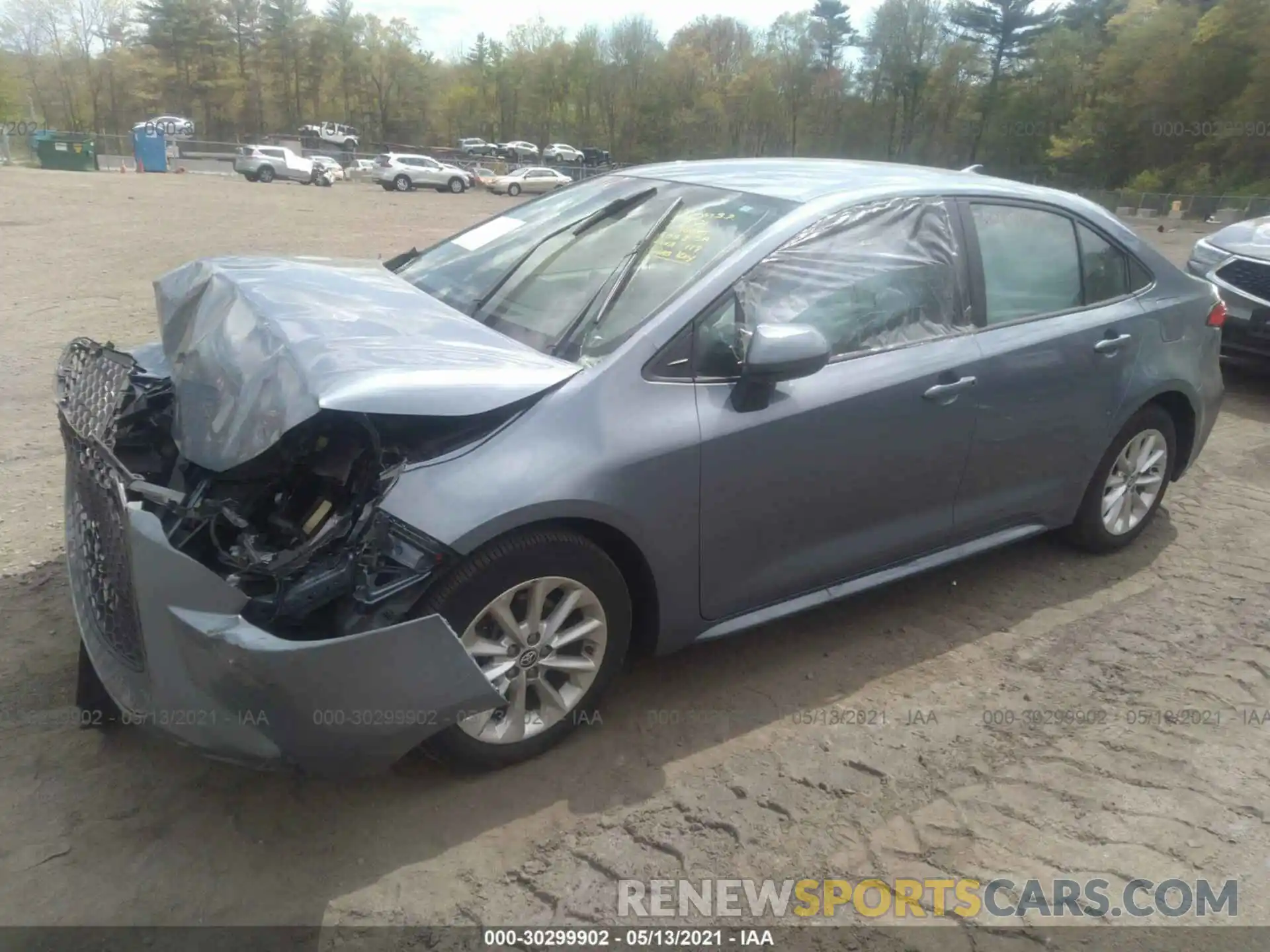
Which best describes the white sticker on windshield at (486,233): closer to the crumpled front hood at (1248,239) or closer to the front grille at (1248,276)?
the front grille at (1248,276)

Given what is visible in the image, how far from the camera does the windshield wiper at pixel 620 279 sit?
3020 millimetres

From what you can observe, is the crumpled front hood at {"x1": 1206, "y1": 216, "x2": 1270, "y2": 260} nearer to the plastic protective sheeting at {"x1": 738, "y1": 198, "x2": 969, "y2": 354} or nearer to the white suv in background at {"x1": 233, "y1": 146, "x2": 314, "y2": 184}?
the plastic protective sheeting at {"x1": 738, "y1": 198, "x2": 969, "y2": 354}

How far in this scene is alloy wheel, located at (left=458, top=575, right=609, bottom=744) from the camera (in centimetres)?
266

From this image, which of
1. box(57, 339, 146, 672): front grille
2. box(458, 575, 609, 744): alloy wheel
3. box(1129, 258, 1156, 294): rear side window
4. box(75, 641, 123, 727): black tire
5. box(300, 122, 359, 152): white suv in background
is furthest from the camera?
box(300, 122, 359, 152): white suv in background

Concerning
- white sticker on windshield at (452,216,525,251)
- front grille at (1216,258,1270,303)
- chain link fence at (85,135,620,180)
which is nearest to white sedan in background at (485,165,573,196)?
chain link fence at (85,135,620,180)

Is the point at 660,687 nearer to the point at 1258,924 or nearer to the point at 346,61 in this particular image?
the point at 1258,924

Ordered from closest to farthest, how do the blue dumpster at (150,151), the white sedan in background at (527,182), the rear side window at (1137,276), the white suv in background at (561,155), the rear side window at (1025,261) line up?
the rear side window at (1025,261)
the rear side window at (1137,276)
the blue dumpster at (150,151)
the white sedan in background at (527,182)
the white suv in background at (561,155)

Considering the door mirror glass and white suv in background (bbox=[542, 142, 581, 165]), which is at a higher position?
white suv in background (bbox=[542, 142, 581, 165])

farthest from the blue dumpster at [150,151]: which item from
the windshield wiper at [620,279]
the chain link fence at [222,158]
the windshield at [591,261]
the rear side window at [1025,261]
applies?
the rear side window at [1025,261]

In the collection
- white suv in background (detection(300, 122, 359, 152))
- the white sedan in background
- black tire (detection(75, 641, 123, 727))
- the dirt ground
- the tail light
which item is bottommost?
the dirt ground

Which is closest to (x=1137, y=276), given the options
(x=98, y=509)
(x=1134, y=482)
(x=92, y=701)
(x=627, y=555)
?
(x=1134, y=482)

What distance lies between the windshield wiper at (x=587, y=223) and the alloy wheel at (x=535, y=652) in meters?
1.34

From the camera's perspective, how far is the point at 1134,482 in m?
4.42

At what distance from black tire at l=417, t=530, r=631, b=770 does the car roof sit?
157cm
